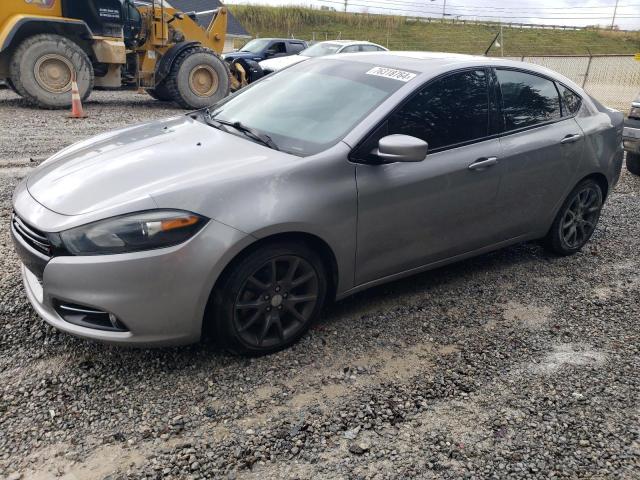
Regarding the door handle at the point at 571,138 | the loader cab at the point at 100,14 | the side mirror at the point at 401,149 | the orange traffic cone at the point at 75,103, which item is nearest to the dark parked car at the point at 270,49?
the loader cab at the point at 100,14

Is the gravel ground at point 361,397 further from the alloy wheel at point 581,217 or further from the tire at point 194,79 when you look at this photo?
the tire at point 194,79

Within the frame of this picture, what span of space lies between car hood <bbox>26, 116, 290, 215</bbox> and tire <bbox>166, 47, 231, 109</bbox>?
868 centimetres

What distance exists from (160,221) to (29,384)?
1050 mm

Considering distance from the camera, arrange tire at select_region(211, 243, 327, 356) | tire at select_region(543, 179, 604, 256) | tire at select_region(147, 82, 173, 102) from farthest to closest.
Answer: tire at select_region(147, 82, 173, 102) → tire at select_region(543, 179, 604, 256) → tire at select_region(211, 243, 327, 356)

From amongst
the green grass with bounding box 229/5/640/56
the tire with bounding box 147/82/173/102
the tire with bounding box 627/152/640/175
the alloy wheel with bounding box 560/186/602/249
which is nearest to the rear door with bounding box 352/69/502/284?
the alloy wheel with bounding box 560/186/602/249

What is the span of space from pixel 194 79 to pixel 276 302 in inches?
396

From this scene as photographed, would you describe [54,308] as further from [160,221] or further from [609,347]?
[609,347]

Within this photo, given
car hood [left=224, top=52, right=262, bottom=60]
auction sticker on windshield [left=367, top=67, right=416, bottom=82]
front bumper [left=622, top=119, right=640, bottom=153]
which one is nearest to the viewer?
auction sticker on windshield [left=367, top=67, right=416, bottom=82]

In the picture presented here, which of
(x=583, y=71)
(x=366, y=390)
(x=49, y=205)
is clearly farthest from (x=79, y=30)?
(x=583, y=71)

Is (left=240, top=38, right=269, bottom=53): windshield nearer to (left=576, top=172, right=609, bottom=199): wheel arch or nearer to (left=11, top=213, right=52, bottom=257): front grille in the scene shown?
(left=576, top=172, right=609, bottom=199): wheel arch

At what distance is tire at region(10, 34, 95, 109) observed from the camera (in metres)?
9.98

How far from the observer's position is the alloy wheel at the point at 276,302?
2.89 m

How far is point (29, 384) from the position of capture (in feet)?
8.94

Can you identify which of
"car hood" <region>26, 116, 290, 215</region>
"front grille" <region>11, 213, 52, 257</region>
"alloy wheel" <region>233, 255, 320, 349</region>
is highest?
"car hood" <region>26, 116, 290, 215</region>
